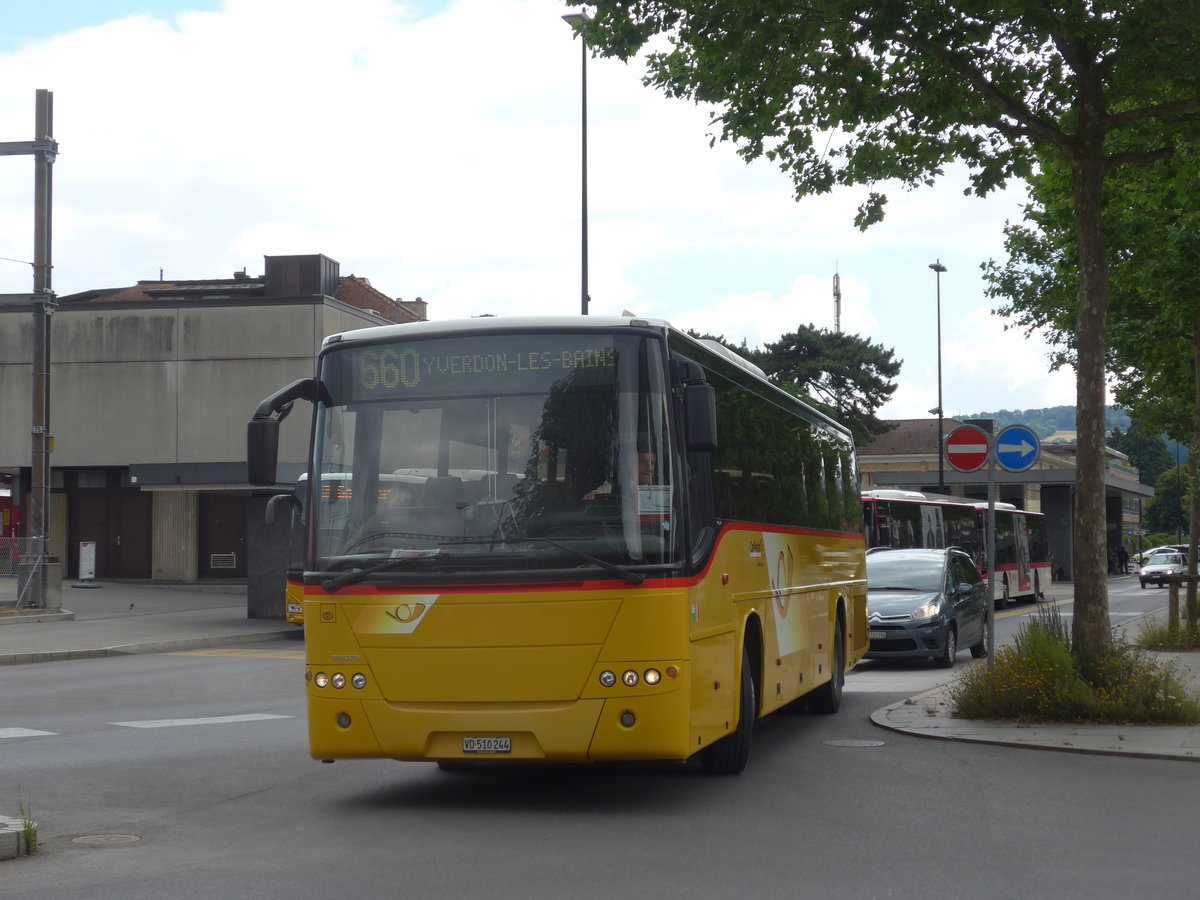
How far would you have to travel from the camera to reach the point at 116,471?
44.9 meters

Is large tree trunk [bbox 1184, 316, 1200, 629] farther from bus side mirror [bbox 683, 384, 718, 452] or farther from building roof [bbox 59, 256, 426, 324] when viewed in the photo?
building roof [bbox 59, 256, 426, 324]

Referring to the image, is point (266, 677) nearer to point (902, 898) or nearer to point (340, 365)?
point (340, 365)

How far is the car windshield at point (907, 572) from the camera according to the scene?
21.5m

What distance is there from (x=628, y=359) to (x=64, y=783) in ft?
15.8

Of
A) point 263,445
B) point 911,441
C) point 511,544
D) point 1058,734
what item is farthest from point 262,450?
point 911,441

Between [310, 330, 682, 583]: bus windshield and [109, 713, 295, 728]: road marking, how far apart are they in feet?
18.1

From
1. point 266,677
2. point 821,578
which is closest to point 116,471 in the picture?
point 266,677

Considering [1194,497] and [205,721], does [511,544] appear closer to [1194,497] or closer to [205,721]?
[205,721]

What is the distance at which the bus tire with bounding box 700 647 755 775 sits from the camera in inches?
411

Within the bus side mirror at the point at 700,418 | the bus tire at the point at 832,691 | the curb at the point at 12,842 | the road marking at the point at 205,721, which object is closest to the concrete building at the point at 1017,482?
the bus tire at the point at 832,691

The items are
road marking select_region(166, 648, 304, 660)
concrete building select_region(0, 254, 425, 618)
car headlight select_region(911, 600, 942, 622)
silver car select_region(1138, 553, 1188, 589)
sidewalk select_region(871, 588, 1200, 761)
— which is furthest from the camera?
silver car select_region(1138, 553, 1188, 589)

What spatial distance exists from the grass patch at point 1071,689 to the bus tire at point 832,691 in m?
1.59

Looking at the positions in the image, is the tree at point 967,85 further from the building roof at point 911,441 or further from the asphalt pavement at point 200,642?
the building roof at point 911,441

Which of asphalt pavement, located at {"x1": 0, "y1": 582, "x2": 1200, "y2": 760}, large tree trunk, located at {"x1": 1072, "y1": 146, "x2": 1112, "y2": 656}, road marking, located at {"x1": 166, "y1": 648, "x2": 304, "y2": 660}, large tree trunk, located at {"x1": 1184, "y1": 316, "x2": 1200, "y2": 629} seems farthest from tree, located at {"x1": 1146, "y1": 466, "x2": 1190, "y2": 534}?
large tree trunk, located at {"x1": 1072, "y1": 146, "x2": 1112, "y2": 656}
